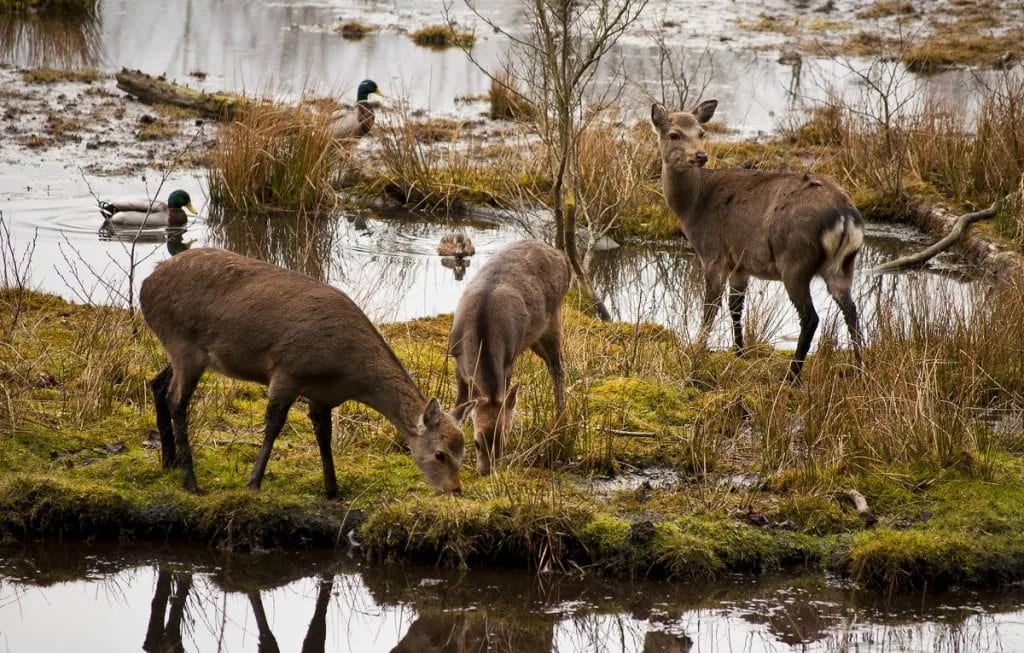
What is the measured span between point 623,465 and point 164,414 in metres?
2.88

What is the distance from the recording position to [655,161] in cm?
1594

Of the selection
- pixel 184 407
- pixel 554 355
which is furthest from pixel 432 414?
pixel 554 355

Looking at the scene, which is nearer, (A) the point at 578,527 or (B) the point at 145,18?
(A) the point at 578,527

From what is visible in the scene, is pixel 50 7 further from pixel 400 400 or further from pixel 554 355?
pixel 400 400

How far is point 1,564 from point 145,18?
76.3ft

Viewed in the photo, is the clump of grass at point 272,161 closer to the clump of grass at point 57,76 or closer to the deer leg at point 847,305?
the clump of grass at point 57,76

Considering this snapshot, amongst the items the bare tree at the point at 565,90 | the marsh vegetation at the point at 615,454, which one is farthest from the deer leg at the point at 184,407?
the bare tree at the point at 565,90

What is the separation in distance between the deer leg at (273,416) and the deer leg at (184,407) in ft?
1.18

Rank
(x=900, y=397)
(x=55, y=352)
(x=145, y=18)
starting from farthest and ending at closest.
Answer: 1. (x=145, y=18)
2. (x=55, y=352)
3. (x=900, y=397)

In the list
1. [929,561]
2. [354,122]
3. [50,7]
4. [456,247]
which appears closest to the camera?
[929,561]

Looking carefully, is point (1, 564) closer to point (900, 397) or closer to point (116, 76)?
point (900, 397)

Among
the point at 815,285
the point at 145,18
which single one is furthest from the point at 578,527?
the point at 145,18

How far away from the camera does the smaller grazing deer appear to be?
25.3 ft

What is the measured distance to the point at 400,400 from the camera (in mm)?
7441
